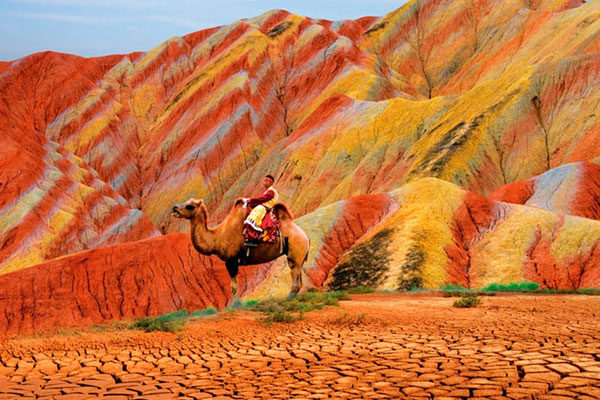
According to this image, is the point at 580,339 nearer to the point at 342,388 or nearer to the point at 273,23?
the point at 342,388

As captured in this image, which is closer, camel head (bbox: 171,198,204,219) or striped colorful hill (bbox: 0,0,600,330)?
camel head (bbox: 171,198,204,219)

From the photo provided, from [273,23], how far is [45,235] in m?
68.6

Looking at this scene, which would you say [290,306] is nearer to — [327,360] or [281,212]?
[281,212]

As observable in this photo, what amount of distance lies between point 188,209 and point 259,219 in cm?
201

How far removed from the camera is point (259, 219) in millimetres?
13453

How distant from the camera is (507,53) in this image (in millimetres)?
81688

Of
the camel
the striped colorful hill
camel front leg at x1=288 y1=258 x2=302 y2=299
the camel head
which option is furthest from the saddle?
the striped colorful hill

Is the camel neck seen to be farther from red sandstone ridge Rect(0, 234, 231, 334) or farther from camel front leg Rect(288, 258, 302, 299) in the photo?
red sandstone ridge Rect(0, 234, 231, 334)

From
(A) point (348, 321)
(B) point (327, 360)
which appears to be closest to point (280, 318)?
(A) point (348, 321)

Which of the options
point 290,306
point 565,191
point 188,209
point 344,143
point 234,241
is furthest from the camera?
point 344,143

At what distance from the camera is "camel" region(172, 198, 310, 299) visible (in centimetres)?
1368

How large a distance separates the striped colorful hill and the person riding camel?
13.8 meters

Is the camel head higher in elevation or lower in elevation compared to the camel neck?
higher

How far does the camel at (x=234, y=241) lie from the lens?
13.7 metres
